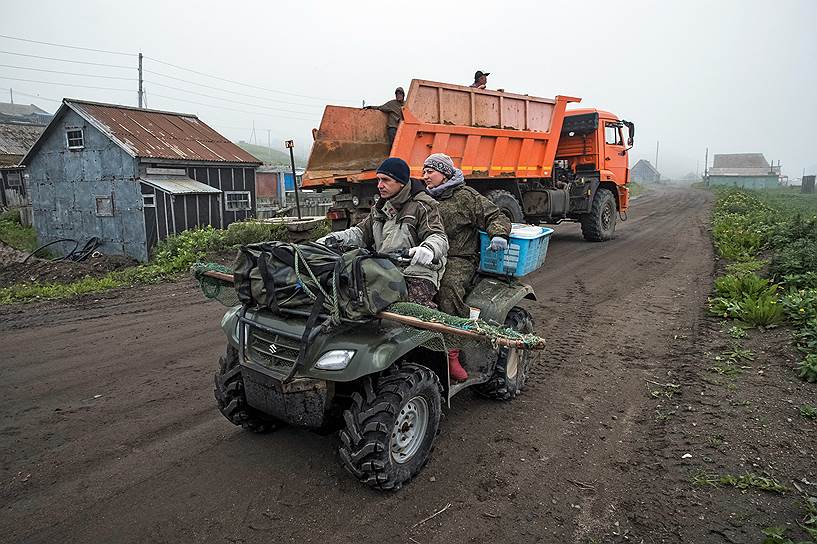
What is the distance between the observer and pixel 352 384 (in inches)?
121

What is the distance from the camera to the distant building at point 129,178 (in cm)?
1563

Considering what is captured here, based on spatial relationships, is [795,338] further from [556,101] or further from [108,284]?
[108,284]

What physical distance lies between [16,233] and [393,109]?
18881mm

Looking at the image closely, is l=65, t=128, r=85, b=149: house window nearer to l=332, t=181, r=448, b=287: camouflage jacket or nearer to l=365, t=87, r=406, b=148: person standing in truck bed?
l=365, t=87, r=406, b=148: person standing in truck bed

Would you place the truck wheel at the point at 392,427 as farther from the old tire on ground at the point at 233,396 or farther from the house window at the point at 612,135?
the house window at the point at 612,135

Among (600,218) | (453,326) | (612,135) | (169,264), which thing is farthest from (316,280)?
(612,135)

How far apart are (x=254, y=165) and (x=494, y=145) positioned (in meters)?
11.3

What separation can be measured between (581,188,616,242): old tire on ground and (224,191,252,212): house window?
11.9 m

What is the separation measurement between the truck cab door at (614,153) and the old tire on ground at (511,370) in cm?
980

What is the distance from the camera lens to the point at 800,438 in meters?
3.55

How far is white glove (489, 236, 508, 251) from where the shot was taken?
3.83 m

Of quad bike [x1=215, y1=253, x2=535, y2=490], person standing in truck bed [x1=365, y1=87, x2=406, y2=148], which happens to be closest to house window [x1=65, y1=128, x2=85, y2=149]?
person standing in truck bed [x1=365, y1=87, x2=406, y2=148]

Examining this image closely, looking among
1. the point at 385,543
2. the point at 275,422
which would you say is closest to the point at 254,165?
the point at 275,422

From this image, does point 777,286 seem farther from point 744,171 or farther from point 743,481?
point 744,171
